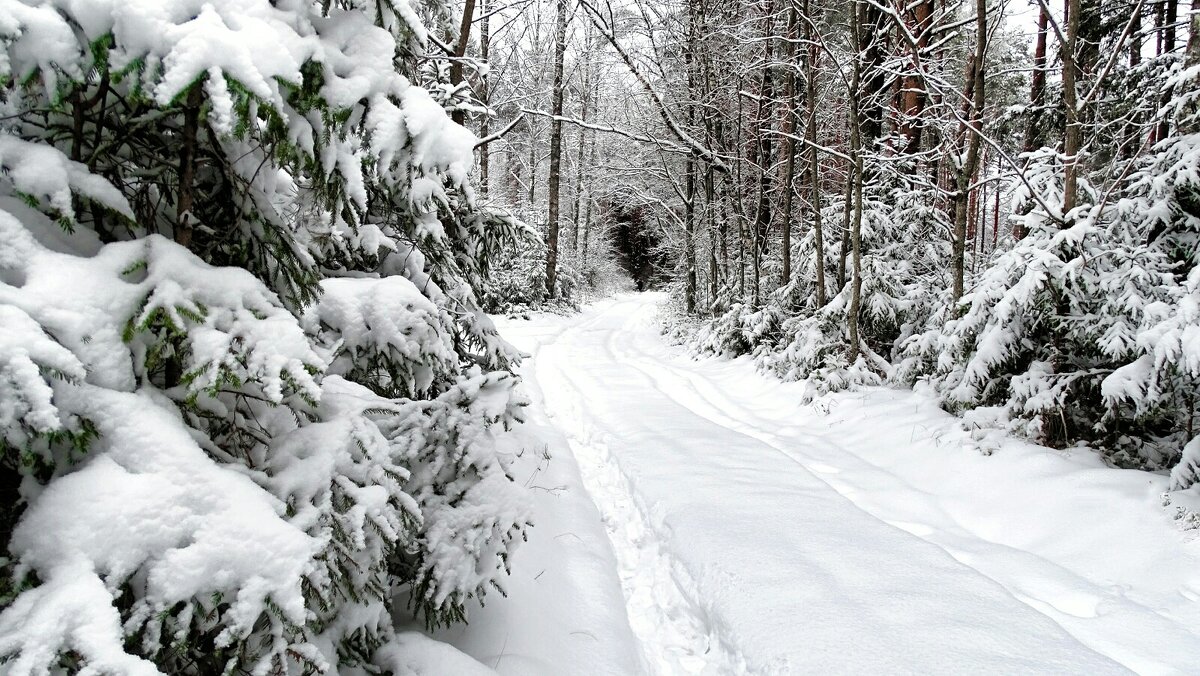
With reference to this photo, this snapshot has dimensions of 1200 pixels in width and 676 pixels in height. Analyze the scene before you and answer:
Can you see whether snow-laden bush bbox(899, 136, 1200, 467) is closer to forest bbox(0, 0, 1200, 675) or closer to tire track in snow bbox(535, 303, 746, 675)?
forest bbox(0, 0, 1200, 675)

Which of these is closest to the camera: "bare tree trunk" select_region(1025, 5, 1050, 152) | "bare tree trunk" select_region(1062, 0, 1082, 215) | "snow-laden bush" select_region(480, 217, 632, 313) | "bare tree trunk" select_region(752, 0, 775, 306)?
"bare tree trunk" select_region(1062, 0, 1082, 215)

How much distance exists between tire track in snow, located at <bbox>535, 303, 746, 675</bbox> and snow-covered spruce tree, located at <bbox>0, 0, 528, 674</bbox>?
53.4 inches

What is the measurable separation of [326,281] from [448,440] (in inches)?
35.0

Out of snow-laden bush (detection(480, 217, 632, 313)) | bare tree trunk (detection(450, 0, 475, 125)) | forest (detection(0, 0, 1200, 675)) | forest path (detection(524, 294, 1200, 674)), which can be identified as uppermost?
bare tree trunk (detection(450, 0, 475, 125))

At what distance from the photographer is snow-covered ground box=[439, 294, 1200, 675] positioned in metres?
2.57

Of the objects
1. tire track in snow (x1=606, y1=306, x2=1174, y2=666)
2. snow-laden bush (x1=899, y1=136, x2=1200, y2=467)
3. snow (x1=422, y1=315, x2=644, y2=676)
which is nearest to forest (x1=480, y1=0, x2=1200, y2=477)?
snow-laden bush (x1=899, y1=136, x2=1200, y2=467)

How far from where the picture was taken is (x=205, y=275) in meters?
1.53

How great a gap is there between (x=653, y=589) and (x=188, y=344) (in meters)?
2.97

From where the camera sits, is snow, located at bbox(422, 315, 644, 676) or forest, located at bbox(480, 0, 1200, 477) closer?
snow, located at bbox(422, 315, 644, 676)

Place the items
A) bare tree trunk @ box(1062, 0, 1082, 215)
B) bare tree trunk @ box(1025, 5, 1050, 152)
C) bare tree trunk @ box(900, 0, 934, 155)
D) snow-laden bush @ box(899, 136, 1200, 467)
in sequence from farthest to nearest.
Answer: bare tree trunk @ box(900, 0, 934, 155)
bare tree trunk @ box(1025, 5, 1050, 152)
bare tree trunk @ box(1062, 0, 1082, 215)
snow-laden bush @ box(899, 136, 1200, 467)

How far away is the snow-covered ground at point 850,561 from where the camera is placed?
8.42 feet

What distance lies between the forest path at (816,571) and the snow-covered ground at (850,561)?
0.5 inches

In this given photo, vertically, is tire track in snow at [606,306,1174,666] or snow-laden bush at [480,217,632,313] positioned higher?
snow-laden bush at [480,217,632,313]

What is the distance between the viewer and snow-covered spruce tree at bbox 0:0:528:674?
1.21 metres
